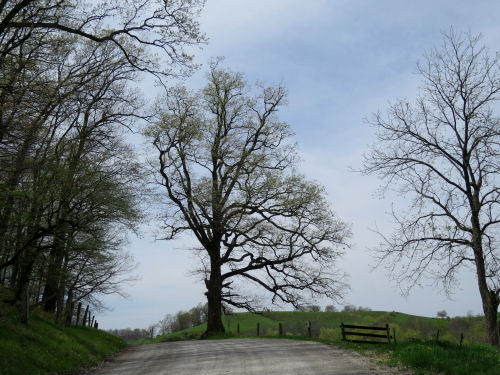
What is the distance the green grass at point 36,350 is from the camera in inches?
406

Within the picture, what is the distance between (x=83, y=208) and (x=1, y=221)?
9.14 ft

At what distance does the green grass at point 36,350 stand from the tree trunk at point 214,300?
1080 cm

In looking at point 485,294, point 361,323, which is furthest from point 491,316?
point 361,323

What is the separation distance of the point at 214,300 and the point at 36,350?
53.0 ft

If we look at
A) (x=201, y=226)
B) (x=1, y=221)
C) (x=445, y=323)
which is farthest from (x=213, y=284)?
(x=445, y=323)

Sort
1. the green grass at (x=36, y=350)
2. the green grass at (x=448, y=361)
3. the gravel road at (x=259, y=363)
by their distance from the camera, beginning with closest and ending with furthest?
the green grass at (x=448, y=361), the green grass at (x=36, y=350), the gravel road at (x=259, y=363)

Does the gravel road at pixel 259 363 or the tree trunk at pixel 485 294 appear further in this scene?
the tree trunk at pixel 485 294

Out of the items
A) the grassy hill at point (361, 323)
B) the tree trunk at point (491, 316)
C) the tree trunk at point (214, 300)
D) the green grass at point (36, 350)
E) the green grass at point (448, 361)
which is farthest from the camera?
the grassy hill at point (361, 323)

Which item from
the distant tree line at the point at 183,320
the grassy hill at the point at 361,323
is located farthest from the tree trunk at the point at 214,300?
the distant tree line at the point at 183,320

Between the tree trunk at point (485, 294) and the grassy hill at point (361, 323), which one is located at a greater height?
the tree trunk at point (485, 294)

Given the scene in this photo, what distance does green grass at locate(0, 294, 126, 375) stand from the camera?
A: 10.3 meters

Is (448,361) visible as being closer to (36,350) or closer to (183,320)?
(36,350)

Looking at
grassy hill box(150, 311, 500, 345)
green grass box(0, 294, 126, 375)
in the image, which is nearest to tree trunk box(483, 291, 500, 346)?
green grass box(0, 294, 126, 375)

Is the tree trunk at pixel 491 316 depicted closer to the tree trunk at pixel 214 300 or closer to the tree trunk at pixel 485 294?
the tree trunk at pixel 485 294
